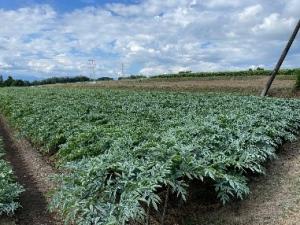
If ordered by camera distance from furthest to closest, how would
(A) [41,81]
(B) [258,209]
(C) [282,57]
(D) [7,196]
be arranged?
(A) [41,81] → (C) [282,57] → (D) [7,196] → (B) [258,209]

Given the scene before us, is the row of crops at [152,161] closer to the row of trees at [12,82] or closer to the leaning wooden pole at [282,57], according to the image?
the leaning wooden pole at [282,57]

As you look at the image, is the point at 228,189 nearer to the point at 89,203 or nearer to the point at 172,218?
the point at 172,218

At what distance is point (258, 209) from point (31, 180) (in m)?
4.64

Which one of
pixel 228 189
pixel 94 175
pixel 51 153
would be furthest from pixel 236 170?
pixel 51 153

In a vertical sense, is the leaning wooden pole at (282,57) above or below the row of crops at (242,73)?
above

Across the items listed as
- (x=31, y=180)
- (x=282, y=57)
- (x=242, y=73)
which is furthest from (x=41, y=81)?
(x=31, y=180)

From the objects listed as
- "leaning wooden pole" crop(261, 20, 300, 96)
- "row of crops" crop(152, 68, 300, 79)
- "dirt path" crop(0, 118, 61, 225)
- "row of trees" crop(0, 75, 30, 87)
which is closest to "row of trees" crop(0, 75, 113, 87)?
"row of trees" crop(0, 75, 30, 87)

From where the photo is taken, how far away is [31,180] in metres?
8.64

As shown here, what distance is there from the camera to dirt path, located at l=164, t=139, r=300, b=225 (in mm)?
5723

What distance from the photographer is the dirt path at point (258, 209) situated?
18.8ft

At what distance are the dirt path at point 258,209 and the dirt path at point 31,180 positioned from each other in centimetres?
192

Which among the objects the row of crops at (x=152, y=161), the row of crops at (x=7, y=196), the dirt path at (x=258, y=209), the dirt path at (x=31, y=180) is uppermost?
the row of crops at (x=152, y=161)

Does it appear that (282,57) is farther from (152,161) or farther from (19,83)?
(19,83)

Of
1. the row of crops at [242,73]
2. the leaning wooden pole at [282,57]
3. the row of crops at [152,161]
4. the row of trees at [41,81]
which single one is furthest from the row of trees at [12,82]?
the row of crops at [152,161]
